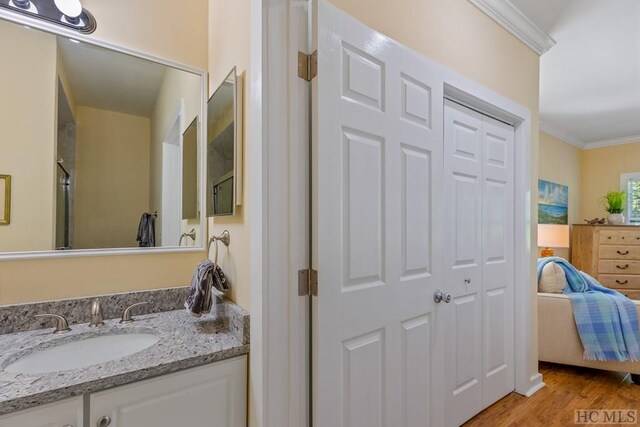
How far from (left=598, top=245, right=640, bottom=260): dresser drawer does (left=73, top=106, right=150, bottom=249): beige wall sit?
5736 millimetres

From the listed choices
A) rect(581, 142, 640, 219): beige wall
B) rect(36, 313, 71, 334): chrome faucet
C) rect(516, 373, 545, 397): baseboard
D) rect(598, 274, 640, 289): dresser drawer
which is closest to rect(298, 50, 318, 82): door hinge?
rect(36, 313, 71, 334): chrome faucet

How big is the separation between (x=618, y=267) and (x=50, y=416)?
6.09 m

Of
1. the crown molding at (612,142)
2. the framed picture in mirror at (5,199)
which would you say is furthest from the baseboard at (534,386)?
the crown molding at (612,142)

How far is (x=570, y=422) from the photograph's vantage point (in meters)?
1.97

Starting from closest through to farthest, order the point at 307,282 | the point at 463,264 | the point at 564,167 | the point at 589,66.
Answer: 1. the point at 307,282
2. the point at 463,264
3. the point at 589,66
4. the point at 564,167

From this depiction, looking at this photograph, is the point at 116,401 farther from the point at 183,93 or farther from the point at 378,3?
the point at 378,3

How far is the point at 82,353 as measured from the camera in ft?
3.93

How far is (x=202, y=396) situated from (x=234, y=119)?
104 centimetres

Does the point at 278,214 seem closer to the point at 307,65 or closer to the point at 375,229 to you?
the point at 375,229

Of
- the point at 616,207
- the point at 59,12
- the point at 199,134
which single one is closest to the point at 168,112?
the point at 199,134

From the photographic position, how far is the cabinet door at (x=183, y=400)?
3.08ft

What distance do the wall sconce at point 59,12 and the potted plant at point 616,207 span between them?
20.7ft

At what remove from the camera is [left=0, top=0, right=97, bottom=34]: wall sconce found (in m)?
1.26

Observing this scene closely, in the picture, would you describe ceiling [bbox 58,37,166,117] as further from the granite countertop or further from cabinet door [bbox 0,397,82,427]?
cabinet door [bbox 0,397,82,427]
